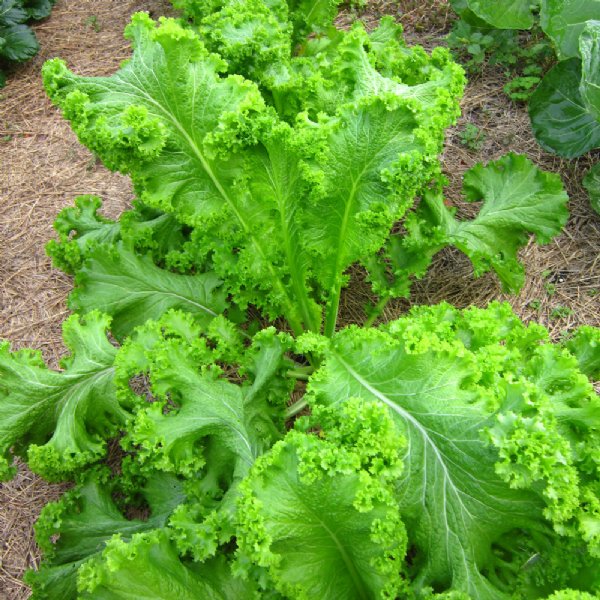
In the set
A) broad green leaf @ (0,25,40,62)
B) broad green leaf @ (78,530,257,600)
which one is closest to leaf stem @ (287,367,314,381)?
broad green leaf @ (78,530,257,600)

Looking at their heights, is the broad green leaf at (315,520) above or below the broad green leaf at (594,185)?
above

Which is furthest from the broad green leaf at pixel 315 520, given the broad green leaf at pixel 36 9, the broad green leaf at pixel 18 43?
the broad green leaf at pixel 36 9

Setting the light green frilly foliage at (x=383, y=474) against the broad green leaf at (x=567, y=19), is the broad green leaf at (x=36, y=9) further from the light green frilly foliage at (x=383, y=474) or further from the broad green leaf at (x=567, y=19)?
the broad green leaf at (x=567, y=19)

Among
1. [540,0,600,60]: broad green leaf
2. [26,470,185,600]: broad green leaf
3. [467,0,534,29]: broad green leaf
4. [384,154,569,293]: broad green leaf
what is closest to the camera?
[26,470,185,600]: broad green leaf

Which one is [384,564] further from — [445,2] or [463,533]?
[445,2]

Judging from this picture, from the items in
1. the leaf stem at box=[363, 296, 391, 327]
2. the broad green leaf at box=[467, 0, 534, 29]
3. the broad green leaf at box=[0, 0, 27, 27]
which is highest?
the broad green leaf at box=[0, 0, 27, 27]

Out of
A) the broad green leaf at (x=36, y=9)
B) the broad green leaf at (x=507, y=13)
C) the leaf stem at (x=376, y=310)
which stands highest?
the broad green leaf at (x=36, y=9)

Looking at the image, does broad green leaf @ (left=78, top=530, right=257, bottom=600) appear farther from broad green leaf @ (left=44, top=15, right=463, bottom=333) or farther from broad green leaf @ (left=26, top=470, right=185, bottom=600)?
broad green leaf @ (left=44, top=15, right=463, bottom=333)

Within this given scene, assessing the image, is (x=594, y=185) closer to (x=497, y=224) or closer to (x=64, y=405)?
(x=497, y=224)
